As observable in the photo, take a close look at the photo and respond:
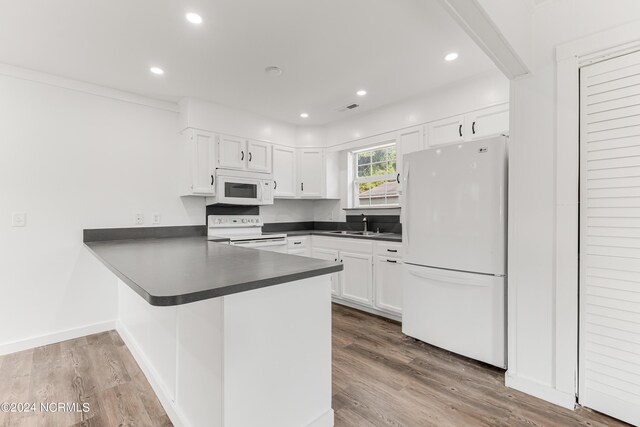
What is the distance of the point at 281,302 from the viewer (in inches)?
54.4

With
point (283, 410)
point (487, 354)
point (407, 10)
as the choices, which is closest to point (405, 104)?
point (407, 10)

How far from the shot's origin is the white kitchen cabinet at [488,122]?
8.71 ft

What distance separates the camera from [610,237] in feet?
5.43

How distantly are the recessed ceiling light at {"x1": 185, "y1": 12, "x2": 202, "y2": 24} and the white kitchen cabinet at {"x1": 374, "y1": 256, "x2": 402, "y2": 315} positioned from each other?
8.43 ft

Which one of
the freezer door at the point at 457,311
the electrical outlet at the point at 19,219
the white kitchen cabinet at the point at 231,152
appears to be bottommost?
the freezer door at the point at 457,311

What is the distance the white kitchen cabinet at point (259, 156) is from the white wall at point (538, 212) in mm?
2760

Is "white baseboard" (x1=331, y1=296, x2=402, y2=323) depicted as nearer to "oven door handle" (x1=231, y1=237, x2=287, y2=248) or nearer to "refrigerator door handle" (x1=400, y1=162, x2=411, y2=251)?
"refrigerator door handle" (x1=400, y1=162, x2=411, y2=251)

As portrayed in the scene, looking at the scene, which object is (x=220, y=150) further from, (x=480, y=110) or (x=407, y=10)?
(x=480, y=110)

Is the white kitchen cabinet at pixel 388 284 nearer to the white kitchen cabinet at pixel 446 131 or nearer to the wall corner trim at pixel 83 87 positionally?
the white kitchen cabinet at pixel 446 131

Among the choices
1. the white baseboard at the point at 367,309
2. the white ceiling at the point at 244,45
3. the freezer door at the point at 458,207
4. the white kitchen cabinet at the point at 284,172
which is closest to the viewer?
the white ceiling at the point at 244,45

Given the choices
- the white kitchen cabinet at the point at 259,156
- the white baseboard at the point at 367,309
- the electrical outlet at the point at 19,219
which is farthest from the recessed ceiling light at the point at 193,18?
the white baseboard at the point at 367,309

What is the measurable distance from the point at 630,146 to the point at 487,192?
0.77 m

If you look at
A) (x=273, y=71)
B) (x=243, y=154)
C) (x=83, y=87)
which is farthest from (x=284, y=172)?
(x=83, y=87)

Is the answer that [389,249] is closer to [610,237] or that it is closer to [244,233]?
[610,237]
